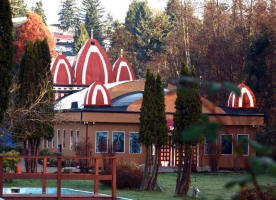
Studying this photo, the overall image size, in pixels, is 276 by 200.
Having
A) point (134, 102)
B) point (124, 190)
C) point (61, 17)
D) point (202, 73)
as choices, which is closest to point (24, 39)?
point (202, 73)

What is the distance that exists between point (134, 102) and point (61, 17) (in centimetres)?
8519

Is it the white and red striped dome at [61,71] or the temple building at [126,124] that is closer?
the temple building at [126,124]

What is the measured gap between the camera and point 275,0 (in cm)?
4372

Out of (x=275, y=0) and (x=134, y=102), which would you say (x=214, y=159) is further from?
(x=275, y=0)

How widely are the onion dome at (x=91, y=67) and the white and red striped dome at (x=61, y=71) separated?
94 centimetres

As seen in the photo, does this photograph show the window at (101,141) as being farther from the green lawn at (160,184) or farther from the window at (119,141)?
the green lawn at (160,184)

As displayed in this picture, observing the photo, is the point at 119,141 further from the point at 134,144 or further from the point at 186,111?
the point at 186,111

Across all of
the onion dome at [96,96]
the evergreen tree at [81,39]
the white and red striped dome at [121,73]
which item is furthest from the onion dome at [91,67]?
the evergreen tree at [81,39]

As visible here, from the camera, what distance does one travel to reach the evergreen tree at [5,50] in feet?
41.9

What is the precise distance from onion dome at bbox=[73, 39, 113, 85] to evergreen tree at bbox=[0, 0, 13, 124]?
109ft

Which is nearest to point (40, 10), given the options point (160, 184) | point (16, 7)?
point (16, 7)

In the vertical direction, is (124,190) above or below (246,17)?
below

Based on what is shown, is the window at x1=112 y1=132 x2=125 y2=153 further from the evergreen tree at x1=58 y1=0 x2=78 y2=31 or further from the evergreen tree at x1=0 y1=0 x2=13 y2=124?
the evergreen tree at x1=58 y1=0 x2=78 y2=31

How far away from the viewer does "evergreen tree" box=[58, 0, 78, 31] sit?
112 metres
